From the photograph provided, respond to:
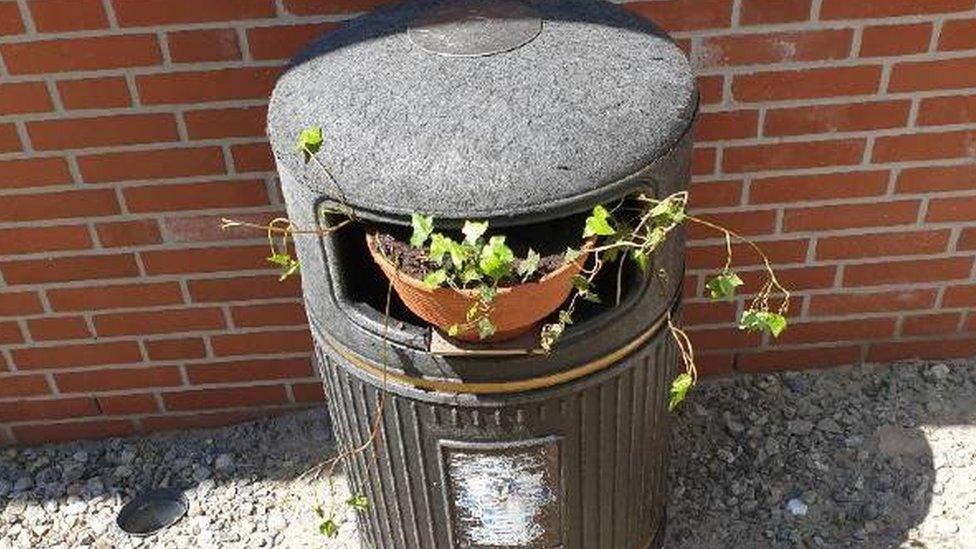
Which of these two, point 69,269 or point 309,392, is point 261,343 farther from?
point 69,269

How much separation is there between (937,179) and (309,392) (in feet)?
5.90

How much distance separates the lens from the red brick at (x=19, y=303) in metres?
2.75

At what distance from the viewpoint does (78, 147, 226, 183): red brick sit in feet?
8.30

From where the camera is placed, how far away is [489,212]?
1639mm

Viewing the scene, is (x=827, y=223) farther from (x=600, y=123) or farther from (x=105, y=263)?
(x=105, y=263)

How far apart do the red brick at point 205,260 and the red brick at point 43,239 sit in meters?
0.16

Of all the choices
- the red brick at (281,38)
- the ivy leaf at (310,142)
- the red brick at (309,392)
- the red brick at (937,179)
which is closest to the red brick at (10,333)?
the red brick at (309,392)

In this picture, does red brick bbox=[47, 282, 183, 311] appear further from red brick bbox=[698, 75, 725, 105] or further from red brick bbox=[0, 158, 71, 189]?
red brick bbox=[698, 75, 725, 105]

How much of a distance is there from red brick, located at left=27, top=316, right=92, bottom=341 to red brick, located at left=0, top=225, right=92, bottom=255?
0.22 meters

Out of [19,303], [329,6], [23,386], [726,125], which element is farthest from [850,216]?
[23,386]

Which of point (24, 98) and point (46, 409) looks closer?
point (24, 98)

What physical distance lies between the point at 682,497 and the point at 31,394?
182 cm

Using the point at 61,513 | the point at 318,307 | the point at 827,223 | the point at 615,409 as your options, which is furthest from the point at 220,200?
the point at 827,223

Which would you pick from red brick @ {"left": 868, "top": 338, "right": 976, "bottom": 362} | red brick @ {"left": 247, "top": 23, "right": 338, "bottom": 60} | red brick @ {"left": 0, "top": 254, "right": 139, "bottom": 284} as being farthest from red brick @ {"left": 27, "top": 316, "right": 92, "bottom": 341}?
red brick @ {"left": 868, "top": 338, "right": 976, "bottom": 362}
